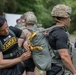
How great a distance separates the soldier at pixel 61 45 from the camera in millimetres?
4945

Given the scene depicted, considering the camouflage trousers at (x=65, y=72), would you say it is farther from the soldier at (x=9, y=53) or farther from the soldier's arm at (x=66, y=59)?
the soldier at (x=9, y=53)

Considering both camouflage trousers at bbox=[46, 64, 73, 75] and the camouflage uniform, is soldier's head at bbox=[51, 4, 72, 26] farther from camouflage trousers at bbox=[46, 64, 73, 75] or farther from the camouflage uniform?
camouflage trousers at bbox=[46, 64, 73, 75]

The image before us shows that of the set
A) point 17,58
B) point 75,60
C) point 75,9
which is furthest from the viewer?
point 75,9

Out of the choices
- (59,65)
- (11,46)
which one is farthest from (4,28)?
(59,65)

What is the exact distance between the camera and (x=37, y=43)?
5.01 metres

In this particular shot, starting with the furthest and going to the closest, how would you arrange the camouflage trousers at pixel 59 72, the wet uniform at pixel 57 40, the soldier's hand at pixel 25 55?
1. the camouflage trousers at pixel 59 72
2. the wet uniform at pixel 57 40
3. the soldier's hand at pixel 25 55

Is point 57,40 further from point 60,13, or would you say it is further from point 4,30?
point 4,30

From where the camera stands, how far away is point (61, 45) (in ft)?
16.2

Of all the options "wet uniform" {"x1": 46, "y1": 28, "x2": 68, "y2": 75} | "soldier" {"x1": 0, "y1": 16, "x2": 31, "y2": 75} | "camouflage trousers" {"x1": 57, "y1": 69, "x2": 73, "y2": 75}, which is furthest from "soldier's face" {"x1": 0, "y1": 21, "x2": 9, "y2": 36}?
"camouflage trousers" {"x1": 57, "y1": 69, "x2": 73, "y2": 75}

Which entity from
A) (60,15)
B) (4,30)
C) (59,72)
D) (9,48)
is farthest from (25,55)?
(60,15)

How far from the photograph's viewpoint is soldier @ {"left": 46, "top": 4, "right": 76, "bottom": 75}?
4.95m

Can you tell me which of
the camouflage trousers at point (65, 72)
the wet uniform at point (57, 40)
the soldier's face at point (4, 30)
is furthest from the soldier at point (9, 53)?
the camouflage trousers at point (65, 72)

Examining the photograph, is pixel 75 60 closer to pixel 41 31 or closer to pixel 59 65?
pixel 59 65

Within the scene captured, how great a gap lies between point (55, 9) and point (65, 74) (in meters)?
0.94
